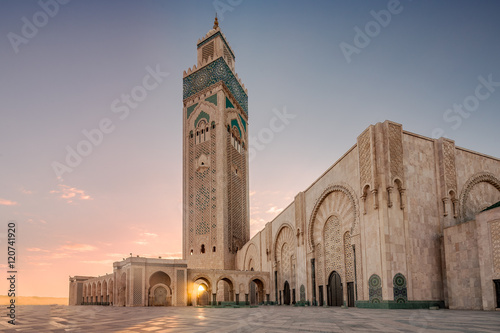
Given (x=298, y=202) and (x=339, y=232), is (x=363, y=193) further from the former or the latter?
(x=298, y=202)

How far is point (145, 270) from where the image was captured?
2570cm

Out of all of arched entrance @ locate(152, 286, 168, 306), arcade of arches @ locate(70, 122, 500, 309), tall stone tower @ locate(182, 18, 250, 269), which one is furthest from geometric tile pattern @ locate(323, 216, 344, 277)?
tall stone tower @ locate(182, 18, 250, 269)

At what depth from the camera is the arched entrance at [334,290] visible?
19.9 metres

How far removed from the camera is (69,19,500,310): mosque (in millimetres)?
15633

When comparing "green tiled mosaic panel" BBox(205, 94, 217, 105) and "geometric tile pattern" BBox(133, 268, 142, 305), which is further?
"green tiled mosaic panel" BBox(205, 94, 217, 105)

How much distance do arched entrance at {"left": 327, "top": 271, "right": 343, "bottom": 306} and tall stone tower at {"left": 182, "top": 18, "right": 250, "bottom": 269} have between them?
1462 centimetres

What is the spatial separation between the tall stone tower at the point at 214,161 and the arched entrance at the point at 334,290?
1462cm

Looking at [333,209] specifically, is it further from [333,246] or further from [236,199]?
[236,199]

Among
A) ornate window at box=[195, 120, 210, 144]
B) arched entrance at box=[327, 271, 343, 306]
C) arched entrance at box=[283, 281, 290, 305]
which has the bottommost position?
arched entrance at box=[283, 281, 290, 305]

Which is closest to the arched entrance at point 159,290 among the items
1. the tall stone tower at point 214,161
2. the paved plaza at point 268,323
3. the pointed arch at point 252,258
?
the tall stone tower at point 214,161

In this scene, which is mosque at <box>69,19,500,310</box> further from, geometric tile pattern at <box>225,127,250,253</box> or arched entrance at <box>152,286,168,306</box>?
geometric tile pattern at <box>225,127,250,253</box>

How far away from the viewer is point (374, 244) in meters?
16.4

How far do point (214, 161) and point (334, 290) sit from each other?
1924 centimetres

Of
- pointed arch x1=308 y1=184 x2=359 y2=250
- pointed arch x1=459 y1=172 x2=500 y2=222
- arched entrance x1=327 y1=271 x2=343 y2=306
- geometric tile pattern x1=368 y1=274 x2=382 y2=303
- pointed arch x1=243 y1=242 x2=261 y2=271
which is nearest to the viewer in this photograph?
geometric tile pattern x1=368 y1=274 x2=382 y2=303
